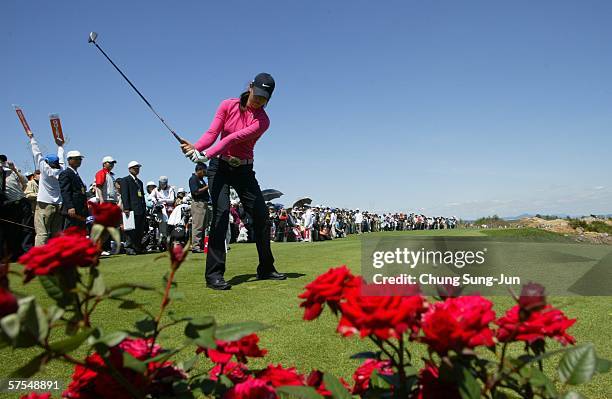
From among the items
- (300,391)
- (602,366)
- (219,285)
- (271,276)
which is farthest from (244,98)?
(602,366)

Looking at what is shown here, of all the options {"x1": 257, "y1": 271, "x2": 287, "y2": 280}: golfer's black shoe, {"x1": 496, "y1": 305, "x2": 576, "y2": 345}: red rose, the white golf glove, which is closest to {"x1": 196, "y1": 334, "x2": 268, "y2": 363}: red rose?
{"x1": 496, "y1": 305, "x2": 576, "y2": 345}: red rose

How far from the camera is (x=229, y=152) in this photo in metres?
5.05

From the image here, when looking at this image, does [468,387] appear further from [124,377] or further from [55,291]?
[55,291]

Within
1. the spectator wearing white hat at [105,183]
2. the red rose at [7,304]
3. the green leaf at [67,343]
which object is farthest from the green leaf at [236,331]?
the spectator wearing white hat at [105,183]

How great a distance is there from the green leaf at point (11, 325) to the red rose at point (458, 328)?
661 millimetres

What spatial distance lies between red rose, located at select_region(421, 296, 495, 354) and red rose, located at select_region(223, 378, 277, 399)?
1.13 feet

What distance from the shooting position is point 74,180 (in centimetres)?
884

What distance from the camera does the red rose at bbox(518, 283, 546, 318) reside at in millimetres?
903

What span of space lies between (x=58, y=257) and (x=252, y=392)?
18.3 inches

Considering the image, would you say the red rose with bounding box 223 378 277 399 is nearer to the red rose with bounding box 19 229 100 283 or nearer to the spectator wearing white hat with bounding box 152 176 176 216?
the red rose with bounding box 19 229 100 283

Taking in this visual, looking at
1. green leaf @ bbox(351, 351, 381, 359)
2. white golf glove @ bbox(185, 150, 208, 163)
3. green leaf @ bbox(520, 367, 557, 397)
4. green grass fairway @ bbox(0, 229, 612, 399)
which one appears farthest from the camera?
white golf glove @ bbox(185, 150, 208, 163)

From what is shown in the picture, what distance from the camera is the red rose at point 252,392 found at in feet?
3.33

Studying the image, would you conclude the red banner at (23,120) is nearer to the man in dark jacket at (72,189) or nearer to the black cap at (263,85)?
the man in dark jacket at (72,189)

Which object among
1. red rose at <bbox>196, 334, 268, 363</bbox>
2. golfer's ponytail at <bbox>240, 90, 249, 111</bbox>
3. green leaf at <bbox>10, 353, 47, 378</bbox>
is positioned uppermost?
golfer's ponytail at <bbox>240, 90, 249, 111</bbox>
